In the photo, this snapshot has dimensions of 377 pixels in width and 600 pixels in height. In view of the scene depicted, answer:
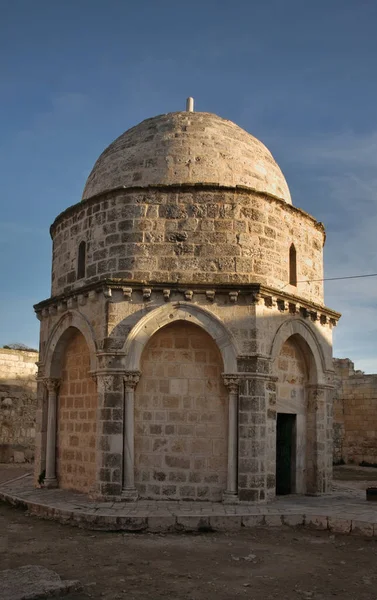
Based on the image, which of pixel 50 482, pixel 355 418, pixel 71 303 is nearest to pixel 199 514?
pixel 50 482

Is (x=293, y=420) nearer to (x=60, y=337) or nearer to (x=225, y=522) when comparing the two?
(x=225, y=522)

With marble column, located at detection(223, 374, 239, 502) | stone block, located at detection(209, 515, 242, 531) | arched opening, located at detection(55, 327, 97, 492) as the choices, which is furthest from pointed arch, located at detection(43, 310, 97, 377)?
stone block, located at detection(209, 515, 242, 531)

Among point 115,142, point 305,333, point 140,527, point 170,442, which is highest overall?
point 115,142

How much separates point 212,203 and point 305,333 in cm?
321

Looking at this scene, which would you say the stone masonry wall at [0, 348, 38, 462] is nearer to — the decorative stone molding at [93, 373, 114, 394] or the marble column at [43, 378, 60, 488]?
the marble column at [43, 378, 60, 488]

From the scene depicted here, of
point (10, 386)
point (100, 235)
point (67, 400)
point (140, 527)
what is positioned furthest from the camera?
point (10, 386)

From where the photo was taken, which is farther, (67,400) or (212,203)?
(67,400)

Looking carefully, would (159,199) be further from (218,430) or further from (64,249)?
(218,430)

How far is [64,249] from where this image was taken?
13.3m

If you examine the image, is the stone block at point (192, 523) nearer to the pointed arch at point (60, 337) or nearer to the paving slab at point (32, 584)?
the paving slab at point (32, 584)

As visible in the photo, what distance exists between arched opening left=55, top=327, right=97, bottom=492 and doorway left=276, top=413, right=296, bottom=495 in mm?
3575

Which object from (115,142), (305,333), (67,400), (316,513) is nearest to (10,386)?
(67,400)

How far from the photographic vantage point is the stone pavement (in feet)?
31.3

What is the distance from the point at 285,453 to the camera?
41.2 feet
